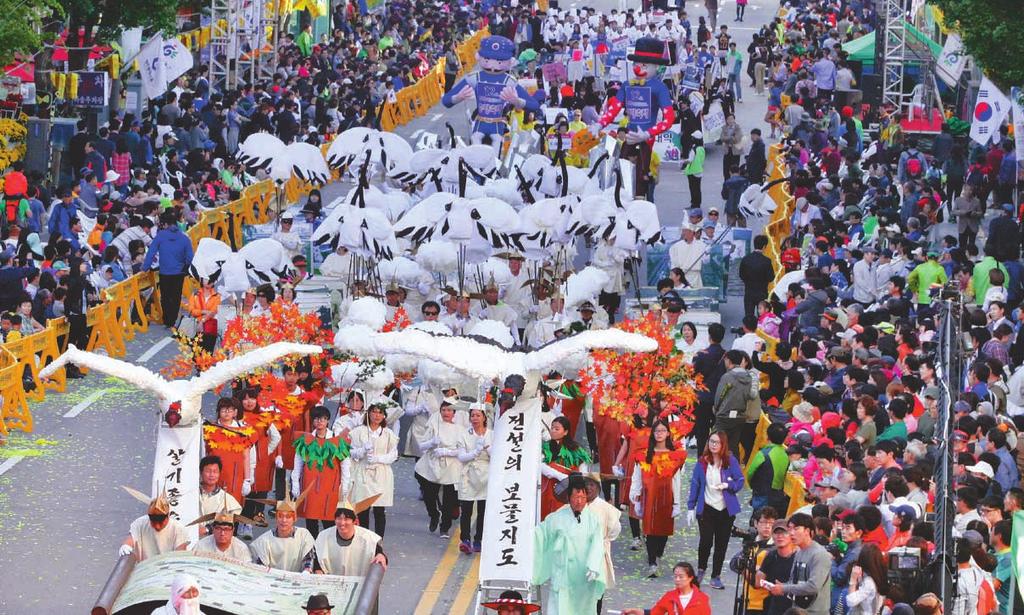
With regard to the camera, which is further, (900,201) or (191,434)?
(900,201)

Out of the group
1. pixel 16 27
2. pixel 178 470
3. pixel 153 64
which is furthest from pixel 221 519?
pixel 153 64

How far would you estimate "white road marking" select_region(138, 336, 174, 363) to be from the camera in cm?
2586

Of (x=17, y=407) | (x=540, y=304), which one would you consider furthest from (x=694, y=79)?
(x=17, y=407)

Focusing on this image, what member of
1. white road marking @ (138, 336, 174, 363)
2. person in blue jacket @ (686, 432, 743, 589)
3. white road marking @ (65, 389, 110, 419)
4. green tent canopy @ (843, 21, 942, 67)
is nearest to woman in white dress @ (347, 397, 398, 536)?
person in blue jacket @ (686, 432, 743, 589)

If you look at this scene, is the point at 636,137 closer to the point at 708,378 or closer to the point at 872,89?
the point at 708,378

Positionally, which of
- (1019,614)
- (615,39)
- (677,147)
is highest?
(615,39)

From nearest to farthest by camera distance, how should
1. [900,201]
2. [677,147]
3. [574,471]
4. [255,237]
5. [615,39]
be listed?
[574,471], [255,237], [900,201], [677,147], [615,39]

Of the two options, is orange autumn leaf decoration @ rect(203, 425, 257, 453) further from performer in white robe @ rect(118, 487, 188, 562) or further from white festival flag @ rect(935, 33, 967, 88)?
white festival flag @ rect(935, 33, 967, 88)

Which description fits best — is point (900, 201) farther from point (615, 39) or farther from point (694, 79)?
point (615, 39)

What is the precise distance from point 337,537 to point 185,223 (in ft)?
48.8

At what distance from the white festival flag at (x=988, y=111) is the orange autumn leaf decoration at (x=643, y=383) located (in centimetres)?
1071

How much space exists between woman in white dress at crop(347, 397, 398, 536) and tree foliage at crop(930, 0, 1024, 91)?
41.2 ft

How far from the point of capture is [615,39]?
49969 mm

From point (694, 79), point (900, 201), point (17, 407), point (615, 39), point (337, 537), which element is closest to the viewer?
point (337, 537)
